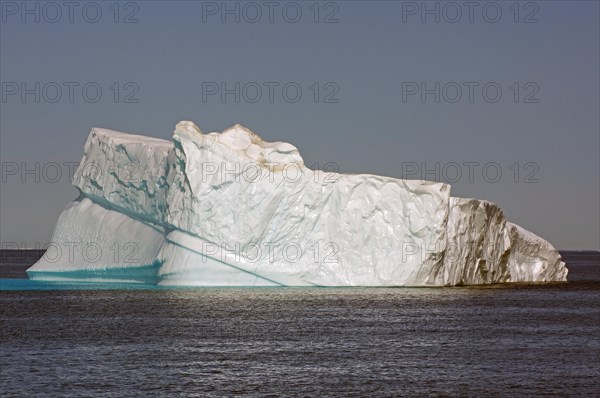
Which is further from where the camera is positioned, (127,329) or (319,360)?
(127,329)

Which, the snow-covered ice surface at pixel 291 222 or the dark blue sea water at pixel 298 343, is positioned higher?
the snow-covered ice surface at pixel 291 222

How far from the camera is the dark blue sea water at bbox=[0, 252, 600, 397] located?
18.5m

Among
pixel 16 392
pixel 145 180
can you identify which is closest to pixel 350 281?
pixel 145 180

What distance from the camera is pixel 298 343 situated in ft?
80.5

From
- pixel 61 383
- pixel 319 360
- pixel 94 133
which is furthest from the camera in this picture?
pixel 94 133

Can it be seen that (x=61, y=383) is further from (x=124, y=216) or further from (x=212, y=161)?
(x=124, y=216)

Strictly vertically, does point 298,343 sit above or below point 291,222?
below

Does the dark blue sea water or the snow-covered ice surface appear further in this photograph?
the snow-covered ice surface

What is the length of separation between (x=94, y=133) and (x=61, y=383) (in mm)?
25721

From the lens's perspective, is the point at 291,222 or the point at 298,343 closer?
the point at 298,343

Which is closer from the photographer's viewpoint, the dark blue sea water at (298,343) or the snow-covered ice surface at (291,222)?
the dark blue sea water at (298,343)

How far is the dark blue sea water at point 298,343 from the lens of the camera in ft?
60.6

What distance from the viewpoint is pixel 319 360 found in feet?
70.9

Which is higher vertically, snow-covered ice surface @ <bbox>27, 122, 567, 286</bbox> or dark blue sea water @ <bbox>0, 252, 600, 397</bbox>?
snow-covered ice surface @ <bbox>27, 122, 567, 286</bbox>
